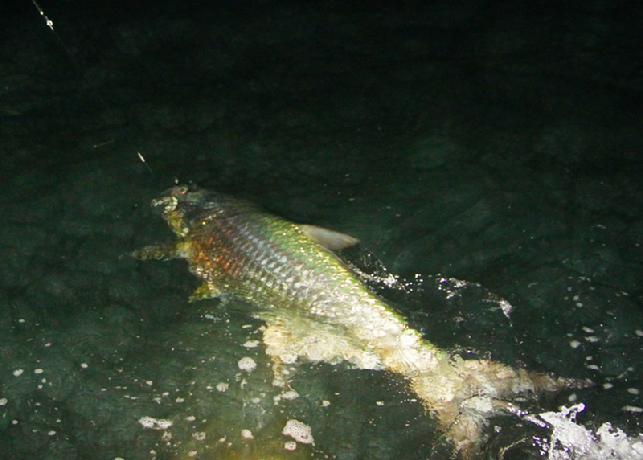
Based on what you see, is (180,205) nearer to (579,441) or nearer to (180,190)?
(180,190)

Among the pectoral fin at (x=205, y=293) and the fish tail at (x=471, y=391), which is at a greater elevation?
the pectoral fin at (x=205, y=293)

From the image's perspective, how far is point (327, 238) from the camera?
4.86 m

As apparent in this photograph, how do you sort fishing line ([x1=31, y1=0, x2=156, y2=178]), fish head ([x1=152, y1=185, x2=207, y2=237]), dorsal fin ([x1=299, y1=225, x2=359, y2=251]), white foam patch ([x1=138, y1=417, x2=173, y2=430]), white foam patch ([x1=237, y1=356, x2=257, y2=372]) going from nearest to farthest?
white foam patch ([x1=138, y1=417, x2=173, y2=430]) < white foam patch ([x1=237, y1=356, x2=257, y2=372]) < dorsal fin ([x1=299, y1=225, x2=359, y2=251]) < fish head ([x1=152, y1=185, x2=207, y2=237]) < fishing line ([x1=31, y1=0, x2=156, y2=178])

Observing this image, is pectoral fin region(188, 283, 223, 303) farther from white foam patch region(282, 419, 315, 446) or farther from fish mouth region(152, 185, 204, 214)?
white foam patch region(282, 419, 315, 446)

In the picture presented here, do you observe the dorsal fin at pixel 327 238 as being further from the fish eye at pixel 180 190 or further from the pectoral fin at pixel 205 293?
the fish eye at pixel 180 190

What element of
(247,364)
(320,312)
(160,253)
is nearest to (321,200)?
(160,253)

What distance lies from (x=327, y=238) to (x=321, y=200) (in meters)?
1.11

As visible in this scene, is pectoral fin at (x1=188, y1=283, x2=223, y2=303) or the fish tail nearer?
the fish tail

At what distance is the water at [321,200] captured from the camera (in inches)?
162

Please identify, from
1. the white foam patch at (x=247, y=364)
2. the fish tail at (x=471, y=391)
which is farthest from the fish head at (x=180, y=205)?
the fish tail at (x=471, y=391)

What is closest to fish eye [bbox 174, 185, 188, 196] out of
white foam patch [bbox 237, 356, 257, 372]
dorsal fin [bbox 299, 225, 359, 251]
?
dorsal fin [bbox 299, 225, 359, 251]

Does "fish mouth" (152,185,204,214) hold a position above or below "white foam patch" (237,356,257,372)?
above

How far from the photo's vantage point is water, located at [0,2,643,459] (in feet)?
13.5

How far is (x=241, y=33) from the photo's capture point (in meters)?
8.84
